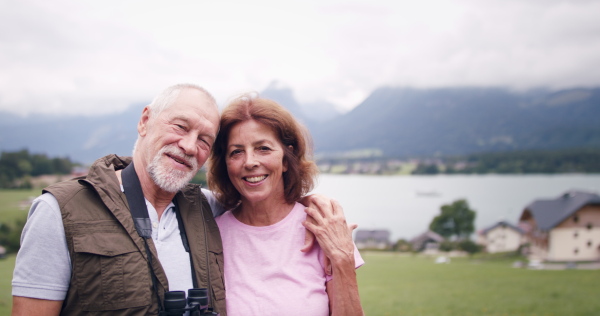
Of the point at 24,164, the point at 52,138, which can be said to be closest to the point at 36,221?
the point at 24,164

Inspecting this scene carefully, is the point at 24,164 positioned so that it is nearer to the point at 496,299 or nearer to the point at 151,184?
the point at 496,299

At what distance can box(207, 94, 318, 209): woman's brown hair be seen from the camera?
9.06 ft

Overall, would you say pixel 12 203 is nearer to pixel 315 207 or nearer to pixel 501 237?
pixel 315 207

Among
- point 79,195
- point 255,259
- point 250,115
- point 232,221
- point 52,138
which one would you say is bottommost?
point 255,259

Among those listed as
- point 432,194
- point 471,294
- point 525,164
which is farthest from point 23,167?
point 525,164

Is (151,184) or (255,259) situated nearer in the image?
(151,184)

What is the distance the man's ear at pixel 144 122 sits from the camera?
8.05 ft

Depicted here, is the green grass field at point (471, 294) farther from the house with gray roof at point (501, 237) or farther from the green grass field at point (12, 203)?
the house with gray roof at point (501, 237)

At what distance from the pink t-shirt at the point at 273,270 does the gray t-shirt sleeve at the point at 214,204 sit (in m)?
0.10

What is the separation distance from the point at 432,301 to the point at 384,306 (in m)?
2.43

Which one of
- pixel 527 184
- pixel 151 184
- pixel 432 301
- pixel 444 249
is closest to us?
pixel 151 184

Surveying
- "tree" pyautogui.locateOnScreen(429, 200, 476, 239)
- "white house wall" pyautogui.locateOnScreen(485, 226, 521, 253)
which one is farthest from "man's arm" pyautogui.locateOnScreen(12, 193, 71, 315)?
"white house wall" pyautogui.locateOnScreen(485, 226, 521, 253)

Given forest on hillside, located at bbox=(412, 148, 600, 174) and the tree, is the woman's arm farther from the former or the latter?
forest on hillside, located at bbox=(412, 148, 600, 174)

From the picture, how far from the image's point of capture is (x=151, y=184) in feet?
7.81
